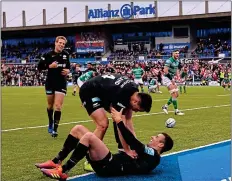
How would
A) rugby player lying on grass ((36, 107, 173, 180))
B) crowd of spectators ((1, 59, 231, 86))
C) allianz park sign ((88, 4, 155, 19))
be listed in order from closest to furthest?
rugby player lying on grass ((36, 107, 173, 180)), crowd of spectators ((1, 59, 231, 86)), allianz park sign ((88, 4, 155, 19))

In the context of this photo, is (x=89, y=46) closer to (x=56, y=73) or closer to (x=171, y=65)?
(x=171, y=65)

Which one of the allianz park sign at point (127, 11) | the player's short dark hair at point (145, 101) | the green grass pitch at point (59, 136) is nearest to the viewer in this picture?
the player's short dark hair at point (145, 101)

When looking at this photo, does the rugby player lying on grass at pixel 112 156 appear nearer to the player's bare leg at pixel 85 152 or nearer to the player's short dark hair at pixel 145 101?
the player's bare leg at pixel 85 152

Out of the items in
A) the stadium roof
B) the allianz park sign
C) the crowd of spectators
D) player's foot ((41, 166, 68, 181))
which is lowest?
the crowd of spectators

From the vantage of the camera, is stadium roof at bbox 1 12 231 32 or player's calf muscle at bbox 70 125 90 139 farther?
stadium roof at bbox 1 12 231 32

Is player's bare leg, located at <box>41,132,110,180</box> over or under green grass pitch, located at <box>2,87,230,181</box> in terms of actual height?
over

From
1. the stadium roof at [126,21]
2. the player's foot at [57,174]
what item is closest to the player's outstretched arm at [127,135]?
the player's foot at [57,174]

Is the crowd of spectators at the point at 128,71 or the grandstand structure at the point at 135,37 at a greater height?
the grandstand structure at the point at 135,37

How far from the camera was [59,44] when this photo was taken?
428 inches

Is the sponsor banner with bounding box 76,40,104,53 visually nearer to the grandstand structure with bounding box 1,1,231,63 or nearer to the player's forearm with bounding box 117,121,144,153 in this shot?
the grandstand structure with bounding box 1,1,231,63

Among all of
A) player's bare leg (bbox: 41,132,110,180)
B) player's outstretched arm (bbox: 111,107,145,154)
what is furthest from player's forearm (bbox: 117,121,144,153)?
player's bare leg (bbox: 41,132,110,180)

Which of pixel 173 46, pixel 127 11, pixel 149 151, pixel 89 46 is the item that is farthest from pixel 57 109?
pixel 89 46

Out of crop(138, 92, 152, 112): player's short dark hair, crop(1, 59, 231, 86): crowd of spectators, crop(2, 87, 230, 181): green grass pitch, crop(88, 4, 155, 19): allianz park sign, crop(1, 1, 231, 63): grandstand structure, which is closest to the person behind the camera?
crop(138, 92, 152, 112): player's short dark hair

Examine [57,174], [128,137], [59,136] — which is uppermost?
[128,137]
